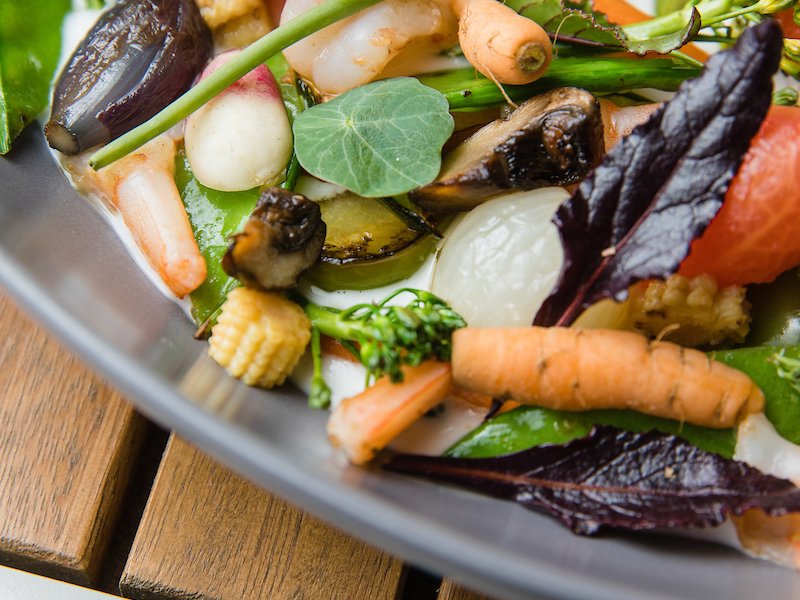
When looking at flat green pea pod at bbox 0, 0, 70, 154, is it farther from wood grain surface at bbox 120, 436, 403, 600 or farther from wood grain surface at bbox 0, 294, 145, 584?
wood grain surface at bbox 120, 436, 403, 600

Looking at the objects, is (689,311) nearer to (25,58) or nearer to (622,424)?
(622,424)

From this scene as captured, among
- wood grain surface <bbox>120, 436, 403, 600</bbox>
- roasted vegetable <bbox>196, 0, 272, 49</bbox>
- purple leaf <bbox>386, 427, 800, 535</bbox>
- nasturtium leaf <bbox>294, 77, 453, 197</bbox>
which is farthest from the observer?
roasted vegetable <bbox>196, 0, 272, 49</bbox>

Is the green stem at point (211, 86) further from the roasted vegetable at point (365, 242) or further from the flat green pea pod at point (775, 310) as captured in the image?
the flat green pea pod at point (775, 310)

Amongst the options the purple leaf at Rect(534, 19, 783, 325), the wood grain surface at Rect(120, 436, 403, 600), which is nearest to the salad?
the purple leaf at Rect(534, 19, 783, 325)

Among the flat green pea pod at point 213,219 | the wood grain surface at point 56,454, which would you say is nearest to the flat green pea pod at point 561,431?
the flat green pea pod at point 213,219

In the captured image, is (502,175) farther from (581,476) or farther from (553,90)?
(581,476)

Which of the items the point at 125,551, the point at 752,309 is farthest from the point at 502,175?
the point at 125,551

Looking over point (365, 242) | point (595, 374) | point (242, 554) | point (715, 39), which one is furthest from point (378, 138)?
point (242, 554)

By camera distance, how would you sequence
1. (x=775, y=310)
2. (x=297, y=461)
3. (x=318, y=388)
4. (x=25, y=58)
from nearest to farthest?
(x=297, y=461)
(x=318, y=388)
(x=775, y=310)
(x=25, y=58)
